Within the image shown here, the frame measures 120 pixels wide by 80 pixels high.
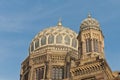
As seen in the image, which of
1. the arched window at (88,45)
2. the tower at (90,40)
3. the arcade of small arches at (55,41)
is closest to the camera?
the tower at (90,40)

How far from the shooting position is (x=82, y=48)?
152 feet

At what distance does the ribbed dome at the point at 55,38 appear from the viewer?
57600 mm

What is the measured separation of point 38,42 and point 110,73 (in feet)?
64.3

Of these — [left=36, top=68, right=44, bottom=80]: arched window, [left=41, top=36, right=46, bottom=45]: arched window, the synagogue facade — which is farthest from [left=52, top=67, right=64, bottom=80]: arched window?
[left=41, top=36, right=46, bottom=45]: arched window

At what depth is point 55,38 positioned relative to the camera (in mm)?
57938

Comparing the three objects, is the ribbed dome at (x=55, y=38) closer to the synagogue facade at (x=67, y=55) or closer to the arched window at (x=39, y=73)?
the synagogue facade at (x=67, y=55)

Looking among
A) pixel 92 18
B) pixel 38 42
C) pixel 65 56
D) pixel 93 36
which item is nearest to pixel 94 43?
pixel 93 36

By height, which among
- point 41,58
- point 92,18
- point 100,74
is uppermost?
point 92,18

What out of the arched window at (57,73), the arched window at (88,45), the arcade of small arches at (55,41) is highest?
the arcade of small arches at (55,41)

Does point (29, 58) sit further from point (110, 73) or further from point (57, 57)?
point (110, 73)

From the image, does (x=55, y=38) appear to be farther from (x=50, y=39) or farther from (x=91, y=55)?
Result: (x=91, y=55)

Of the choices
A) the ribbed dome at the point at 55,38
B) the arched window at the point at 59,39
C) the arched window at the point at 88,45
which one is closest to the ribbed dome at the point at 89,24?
the arched window at the point at 88,45

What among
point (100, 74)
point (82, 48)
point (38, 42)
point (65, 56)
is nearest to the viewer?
point (100, 74)

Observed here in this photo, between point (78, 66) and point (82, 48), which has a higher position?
point (82, 48)
